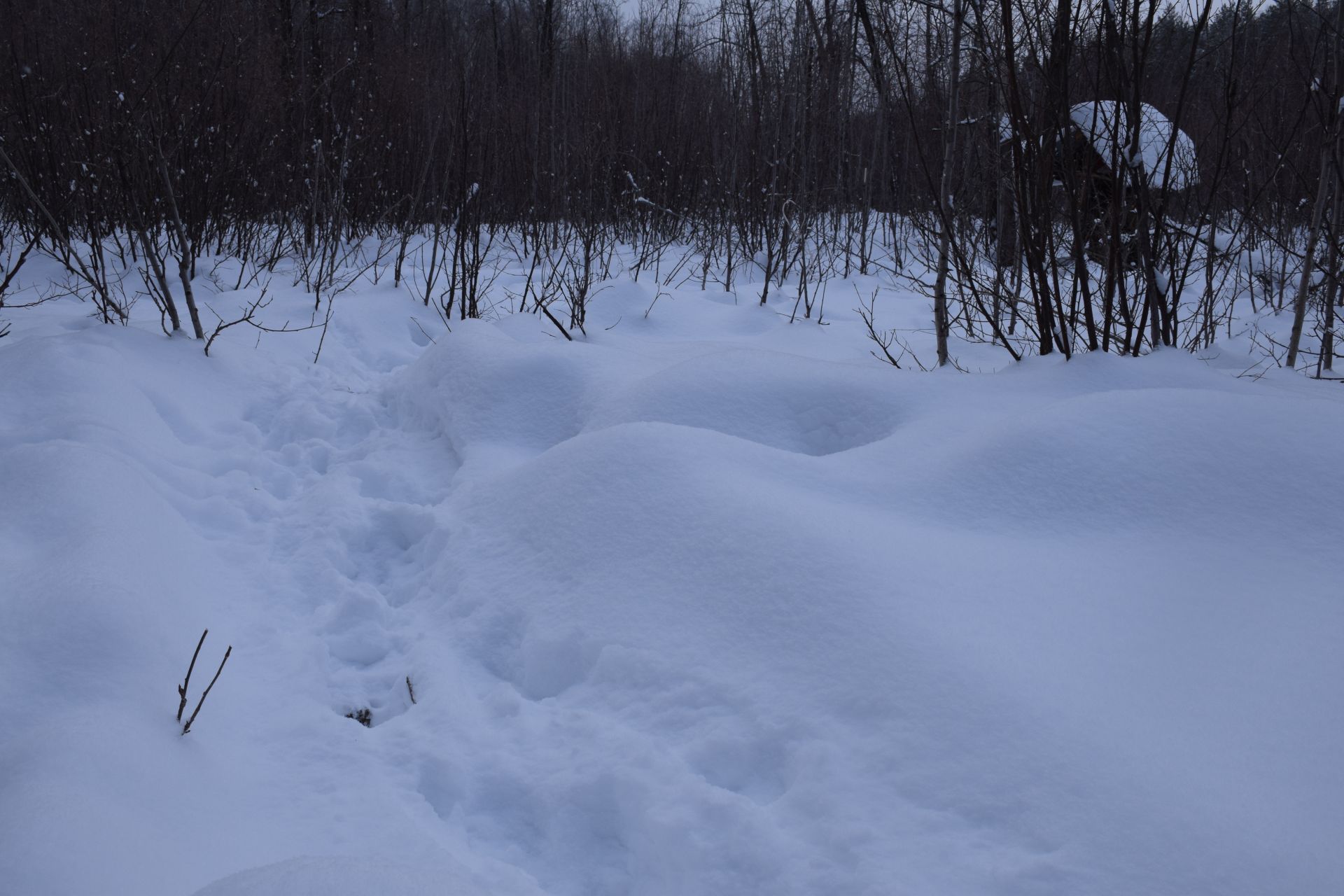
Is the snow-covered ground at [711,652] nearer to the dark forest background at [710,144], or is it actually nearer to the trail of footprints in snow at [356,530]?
the trail of footprints in snow at [356,530]

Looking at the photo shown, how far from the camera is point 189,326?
392 centimetres

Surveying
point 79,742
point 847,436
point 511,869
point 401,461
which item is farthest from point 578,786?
point 401,461

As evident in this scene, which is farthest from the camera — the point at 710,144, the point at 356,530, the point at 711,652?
the point at 710,144

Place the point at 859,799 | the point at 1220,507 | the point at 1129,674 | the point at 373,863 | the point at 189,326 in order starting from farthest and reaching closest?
the point at 189,326, the point at 1220,507, the point at 1129,674, the point at 859,799, the point at 373,863

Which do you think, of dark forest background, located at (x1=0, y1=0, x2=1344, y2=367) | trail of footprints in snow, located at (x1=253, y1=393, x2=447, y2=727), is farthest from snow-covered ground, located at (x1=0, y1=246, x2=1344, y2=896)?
dark forest background, located at (x1=0, y1=0, x2=1344, y2=367)

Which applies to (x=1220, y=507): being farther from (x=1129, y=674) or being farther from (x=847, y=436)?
(x=847, y=436)

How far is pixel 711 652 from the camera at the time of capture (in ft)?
5.42

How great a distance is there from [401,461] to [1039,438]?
2.14 metres

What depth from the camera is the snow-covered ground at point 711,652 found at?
119 cm

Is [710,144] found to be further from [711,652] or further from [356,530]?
[711,652]

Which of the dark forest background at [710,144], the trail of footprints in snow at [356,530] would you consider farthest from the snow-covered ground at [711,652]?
the dark forest background at [710,144]

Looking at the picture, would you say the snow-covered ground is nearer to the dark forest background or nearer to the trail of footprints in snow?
the trail of footprints in snow

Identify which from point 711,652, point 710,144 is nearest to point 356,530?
point 711,652

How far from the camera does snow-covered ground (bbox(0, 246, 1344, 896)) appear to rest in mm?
1191
